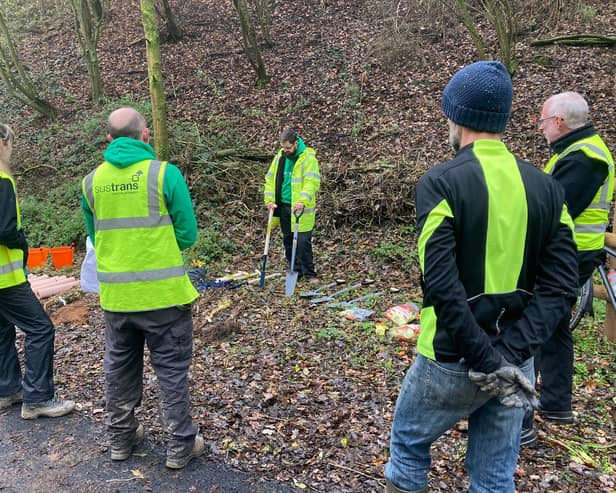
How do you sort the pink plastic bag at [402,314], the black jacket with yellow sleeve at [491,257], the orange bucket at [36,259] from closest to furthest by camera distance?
the black jacket with yellow sleeve at [491,257] < the pink plastic bag at [402,314] < the orange bucket at [36,259]

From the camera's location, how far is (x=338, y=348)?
16.8 feet

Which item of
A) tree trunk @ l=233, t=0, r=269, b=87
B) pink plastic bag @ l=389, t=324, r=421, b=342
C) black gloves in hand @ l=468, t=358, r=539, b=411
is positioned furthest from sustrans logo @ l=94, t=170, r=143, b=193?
tree trunk @ l=233, t=0, r=269, b=87

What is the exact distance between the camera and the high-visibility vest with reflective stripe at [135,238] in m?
3.11

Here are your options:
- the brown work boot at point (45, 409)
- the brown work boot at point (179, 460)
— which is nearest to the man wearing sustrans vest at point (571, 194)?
the brown work boot at point (179, 460)

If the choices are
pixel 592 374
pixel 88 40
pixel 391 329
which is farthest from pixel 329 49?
pixel 592 374

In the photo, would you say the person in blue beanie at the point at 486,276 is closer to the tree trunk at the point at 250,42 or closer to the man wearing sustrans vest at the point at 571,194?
the man wearing sustrans vest at the point at 571,194

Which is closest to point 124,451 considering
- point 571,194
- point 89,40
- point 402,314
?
point 402,314

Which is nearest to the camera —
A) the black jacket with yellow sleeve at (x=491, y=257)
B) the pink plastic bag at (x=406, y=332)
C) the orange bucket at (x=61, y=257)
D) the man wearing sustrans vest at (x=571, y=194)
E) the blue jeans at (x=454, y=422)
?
the black jacket with yellow sleeve at (x=491, y=257)

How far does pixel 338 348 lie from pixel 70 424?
2.51 m

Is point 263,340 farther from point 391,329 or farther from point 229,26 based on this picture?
point 229,26

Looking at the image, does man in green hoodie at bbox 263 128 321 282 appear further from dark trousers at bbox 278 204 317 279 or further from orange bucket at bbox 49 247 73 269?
orange bucket at bbox 49 247 73 269

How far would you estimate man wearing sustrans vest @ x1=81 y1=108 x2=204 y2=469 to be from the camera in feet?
10.2

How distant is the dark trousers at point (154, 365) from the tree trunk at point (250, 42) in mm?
11935

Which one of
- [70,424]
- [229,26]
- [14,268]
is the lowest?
[70,424]
